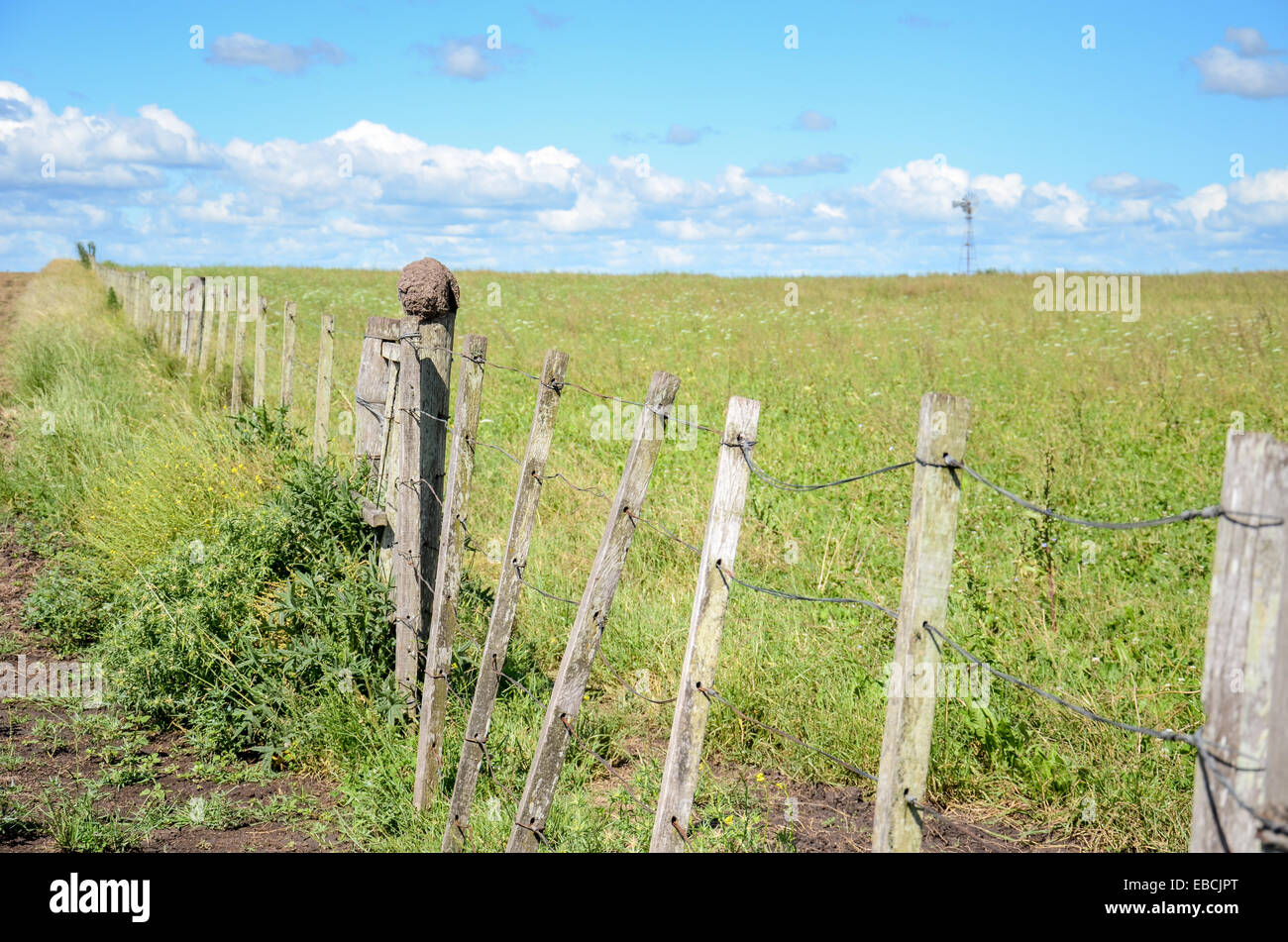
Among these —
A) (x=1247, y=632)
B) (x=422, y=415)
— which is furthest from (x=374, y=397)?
(x=1247, y=632)

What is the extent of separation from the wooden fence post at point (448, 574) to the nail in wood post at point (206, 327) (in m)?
8.24

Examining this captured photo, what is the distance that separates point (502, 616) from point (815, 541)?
10.5ft

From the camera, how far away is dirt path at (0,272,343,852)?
373 centimetres

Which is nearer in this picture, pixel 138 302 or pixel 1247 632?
pixel 1247 632

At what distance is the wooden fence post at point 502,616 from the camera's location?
3404 mm

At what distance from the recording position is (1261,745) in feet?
4.64

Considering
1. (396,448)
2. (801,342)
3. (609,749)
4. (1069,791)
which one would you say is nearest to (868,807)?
(1069,791)

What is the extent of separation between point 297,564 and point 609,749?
185cm

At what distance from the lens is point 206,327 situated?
11.2 m

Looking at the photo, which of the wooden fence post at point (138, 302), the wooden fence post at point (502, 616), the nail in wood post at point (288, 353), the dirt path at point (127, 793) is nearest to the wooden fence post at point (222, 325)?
the nail in wood post at point (288, 353)

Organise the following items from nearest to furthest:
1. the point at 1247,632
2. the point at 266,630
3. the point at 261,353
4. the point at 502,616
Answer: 1. the point at 1247,632
2. the point at 502,616
3. the point at 266,630
4. the point at 261,353

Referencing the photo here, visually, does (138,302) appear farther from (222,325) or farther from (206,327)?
(222,325)

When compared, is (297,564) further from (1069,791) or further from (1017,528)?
(1017,528)

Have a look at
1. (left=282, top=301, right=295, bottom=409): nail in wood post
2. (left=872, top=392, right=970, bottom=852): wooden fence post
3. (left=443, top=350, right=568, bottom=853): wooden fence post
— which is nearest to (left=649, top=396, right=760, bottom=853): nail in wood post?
(left=872, top=392, right=970, bottom=852): wooden fence post
